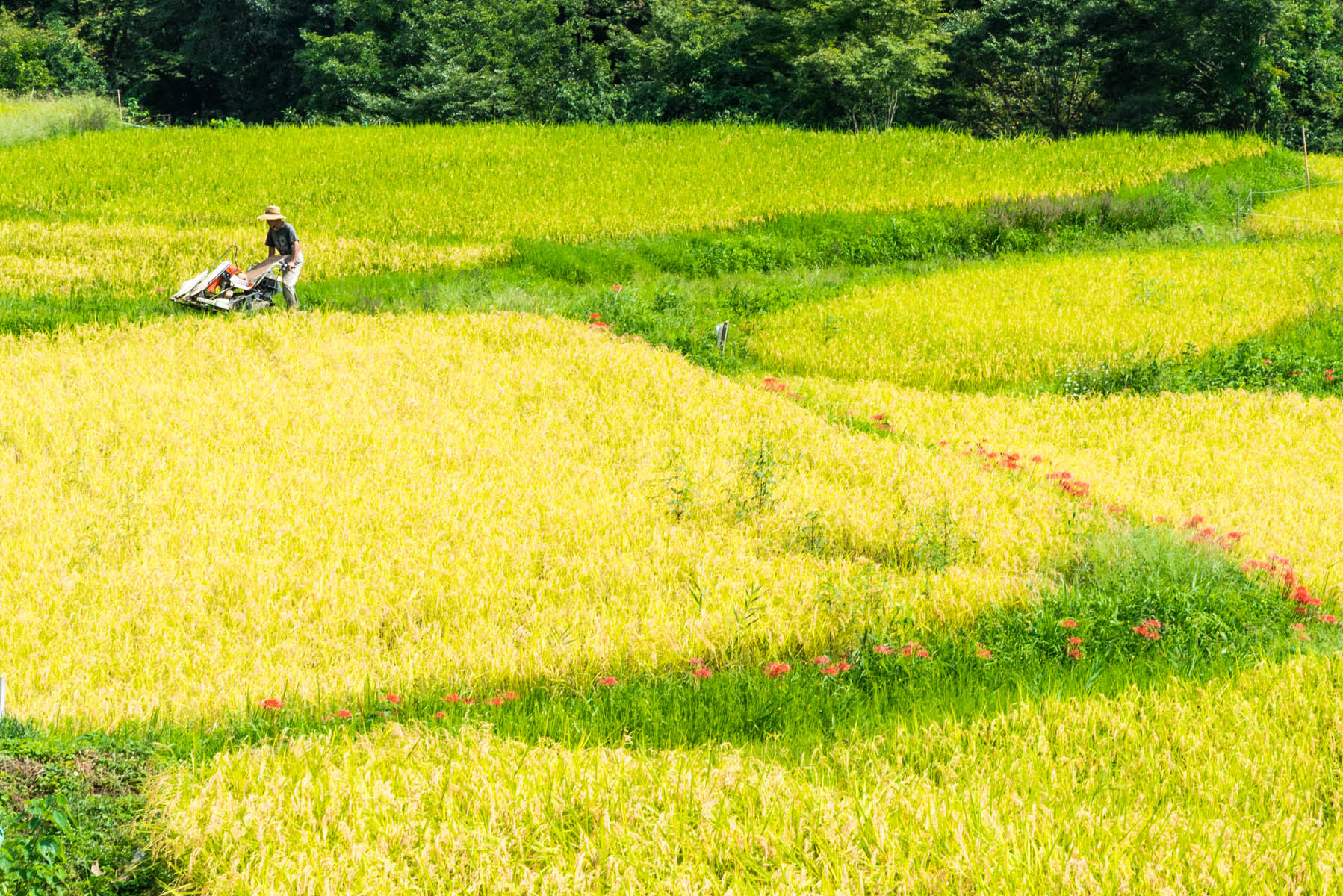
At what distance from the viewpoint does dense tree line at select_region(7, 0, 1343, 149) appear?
112 ft

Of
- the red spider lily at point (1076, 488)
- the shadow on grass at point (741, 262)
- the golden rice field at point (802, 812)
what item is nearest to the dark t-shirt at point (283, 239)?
the shadow on grass at point (741, 262)

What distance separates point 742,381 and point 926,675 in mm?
7259

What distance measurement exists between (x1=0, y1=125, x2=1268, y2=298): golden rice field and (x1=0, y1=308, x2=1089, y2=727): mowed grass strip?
19.3ft

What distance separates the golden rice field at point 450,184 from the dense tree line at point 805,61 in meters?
8.59

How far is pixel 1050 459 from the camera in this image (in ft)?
33.5

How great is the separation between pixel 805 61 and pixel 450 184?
17.3 meters

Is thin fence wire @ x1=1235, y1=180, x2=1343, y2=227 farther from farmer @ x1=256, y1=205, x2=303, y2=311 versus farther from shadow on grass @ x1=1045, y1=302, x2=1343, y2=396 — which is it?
farmer @ x1=256, y1=205, x2=303, y2=311

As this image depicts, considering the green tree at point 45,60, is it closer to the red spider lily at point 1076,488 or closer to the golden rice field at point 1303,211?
the golden rice field at point 1303,211

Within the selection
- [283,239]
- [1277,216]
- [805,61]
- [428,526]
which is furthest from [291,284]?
[805,61]

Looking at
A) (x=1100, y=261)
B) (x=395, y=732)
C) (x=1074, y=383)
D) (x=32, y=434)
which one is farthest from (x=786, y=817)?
(x=1100, y=261)

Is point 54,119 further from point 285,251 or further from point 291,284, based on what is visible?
point 291,284

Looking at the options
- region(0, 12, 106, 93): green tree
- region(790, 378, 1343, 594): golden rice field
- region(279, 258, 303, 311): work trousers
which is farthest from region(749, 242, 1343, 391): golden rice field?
region(0, 12, 106, 93): green tree

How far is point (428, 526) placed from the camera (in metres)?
7.81

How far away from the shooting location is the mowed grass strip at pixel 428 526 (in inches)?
237
